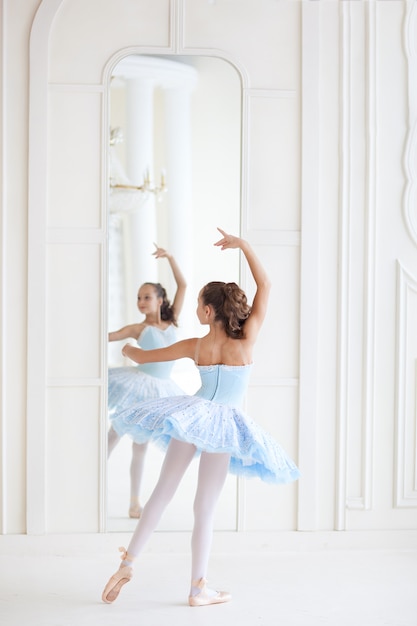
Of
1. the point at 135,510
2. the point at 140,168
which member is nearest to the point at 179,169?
the point at 140,168

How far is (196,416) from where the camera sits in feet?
9.45

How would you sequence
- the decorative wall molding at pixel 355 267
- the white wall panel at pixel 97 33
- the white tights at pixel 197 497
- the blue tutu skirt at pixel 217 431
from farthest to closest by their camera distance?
the decorative wall molding at pixel 355 267 < the white wall panel at pixel 97 33 < the white tights at pixel 197 497 < the blue tutu skirt at pixel 217 431

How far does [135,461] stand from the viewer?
139 inches

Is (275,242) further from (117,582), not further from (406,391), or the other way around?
(117,582)

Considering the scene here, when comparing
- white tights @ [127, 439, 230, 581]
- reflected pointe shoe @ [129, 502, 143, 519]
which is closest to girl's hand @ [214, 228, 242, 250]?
white tights @ [127, 439, 230, 581]

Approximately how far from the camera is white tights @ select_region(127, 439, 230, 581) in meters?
2.94

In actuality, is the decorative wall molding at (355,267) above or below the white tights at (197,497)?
above

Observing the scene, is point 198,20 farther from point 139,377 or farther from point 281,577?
point 281,577

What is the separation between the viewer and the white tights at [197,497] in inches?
116

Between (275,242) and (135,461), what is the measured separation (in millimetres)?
1099

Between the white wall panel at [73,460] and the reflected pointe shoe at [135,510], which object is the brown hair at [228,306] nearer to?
the white wall panel at [73,460]

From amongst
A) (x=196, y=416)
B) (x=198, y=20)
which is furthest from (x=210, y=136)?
(x=196, y=416)

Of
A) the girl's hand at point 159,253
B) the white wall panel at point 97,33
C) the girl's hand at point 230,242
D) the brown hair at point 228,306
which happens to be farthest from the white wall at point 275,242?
the brown hair at point 228,306

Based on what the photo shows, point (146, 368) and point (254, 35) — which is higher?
point (254, 35)
